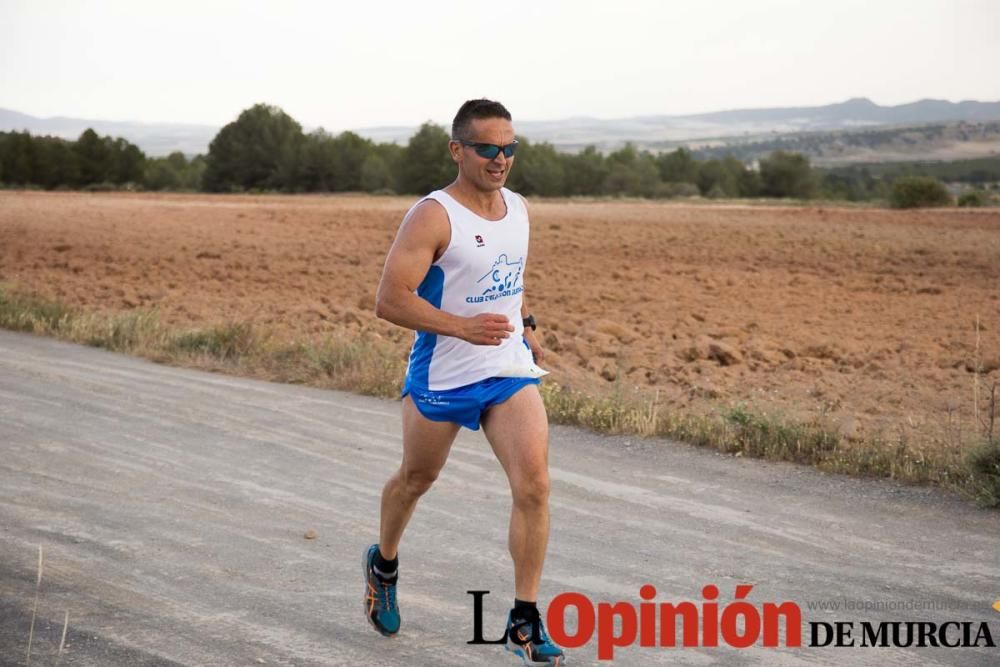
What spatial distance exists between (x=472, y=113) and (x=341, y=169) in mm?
76759

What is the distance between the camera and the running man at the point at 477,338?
201 inches

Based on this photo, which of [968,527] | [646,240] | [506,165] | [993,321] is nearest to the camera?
[506,165]

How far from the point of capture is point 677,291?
70.6 feet

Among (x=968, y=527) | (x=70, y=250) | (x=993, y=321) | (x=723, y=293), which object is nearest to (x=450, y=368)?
(x=968, y=527)

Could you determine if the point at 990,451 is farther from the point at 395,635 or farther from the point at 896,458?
the point at 395,635

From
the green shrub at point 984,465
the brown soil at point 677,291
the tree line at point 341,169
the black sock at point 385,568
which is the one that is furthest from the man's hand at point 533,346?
the tree line at point 341,169

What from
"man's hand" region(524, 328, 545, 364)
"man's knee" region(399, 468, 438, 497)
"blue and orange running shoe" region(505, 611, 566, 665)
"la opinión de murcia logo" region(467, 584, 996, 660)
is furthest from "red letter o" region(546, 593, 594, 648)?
"man's hand" region(524, 328, 545, 364)

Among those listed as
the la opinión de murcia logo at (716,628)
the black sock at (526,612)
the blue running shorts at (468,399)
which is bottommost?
the la opinión de murcia logo at (716,628)

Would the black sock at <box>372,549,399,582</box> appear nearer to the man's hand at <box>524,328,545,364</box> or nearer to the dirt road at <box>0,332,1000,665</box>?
the dirt road at <box>0,332,1000,665</box>

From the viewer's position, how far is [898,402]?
12.2 metres

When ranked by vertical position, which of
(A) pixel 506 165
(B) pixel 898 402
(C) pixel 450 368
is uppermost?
(A) pixel 506 165

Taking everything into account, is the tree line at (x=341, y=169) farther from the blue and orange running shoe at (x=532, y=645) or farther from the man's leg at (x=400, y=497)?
the blue and orange running shoe at (x=532, y=645)

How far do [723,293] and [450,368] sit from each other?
1640 centimetres

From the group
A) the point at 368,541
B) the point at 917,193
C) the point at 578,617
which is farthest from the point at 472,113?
the point at 917,193
